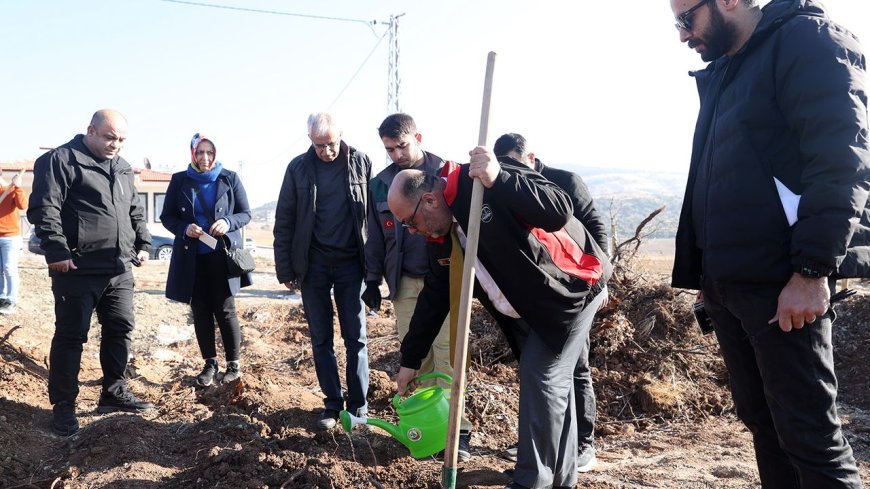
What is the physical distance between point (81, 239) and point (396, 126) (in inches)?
86.3

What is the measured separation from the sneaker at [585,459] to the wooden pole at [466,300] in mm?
1132

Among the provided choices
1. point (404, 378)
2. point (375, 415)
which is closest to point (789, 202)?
point (404, 378)

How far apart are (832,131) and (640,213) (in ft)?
245

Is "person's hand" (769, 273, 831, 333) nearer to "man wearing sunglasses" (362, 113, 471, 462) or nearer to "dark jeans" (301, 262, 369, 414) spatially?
"man wearing sunglasses" (362, 113, 471, 462)

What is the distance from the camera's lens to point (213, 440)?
4.07 m

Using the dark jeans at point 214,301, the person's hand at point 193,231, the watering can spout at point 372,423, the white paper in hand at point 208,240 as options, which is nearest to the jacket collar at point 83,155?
the person's hand at point 193,231

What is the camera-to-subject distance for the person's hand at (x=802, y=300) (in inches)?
81.4

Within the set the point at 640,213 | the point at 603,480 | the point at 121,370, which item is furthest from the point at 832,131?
the point at 640,213

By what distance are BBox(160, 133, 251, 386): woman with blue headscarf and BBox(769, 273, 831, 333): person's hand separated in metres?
3.97

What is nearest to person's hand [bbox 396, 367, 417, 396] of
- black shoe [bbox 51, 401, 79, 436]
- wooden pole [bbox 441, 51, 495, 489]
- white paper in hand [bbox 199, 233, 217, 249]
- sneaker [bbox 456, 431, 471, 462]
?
wooden pole [bbox 441, 51, 495, 489]

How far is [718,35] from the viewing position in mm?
2418

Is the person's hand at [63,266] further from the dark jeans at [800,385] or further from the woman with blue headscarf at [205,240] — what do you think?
the dark jeans at [800,385]

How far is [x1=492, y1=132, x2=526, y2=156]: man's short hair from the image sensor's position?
4.16m

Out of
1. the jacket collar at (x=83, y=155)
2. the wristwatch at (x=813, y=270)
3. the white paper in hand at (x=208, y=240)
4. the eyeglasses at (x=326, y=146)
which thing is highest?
the eyeglasses at (x=326, y=146)
